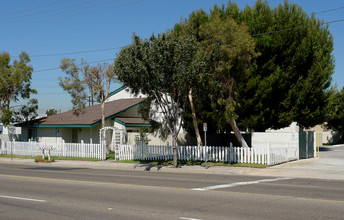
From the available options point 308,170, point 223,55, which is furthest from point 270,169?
point 223,55

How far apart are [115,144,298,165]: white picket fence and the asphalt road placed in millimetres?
7541

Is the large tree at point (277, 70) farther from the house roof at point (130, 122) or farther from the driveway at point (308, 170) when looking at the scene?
the house roof at point (130, 122)

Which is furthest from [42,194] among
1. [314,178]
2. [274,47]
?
[274,47]

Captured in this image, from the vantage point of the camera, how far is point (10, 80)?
32125 millimetres

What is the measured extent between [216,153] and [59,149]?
13527mm

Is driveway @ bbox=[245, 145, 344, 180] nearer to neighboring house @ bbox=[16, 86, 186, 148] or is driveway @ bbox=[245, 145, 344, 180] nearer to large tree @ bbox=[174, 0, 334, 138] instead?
large tree @ bbox=[174, 0, 334, 138]

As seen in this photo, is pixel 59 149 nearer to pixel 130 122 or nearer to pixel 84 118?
pixel 84 118

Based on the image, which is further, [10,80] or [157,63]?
[10,80]

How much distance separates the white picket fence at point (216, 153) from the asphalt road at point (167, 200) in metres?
7.54

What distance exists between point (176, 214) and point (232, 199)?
2.49 meters

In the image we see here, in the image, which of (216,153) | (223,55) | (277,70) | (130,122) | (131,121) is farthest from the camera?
(131,121)

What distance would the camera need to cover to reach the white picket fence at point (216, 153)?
69.4ft

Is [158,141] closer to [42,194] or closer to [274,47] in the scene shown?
[274,47]

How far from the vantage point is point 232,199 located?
405 inches
